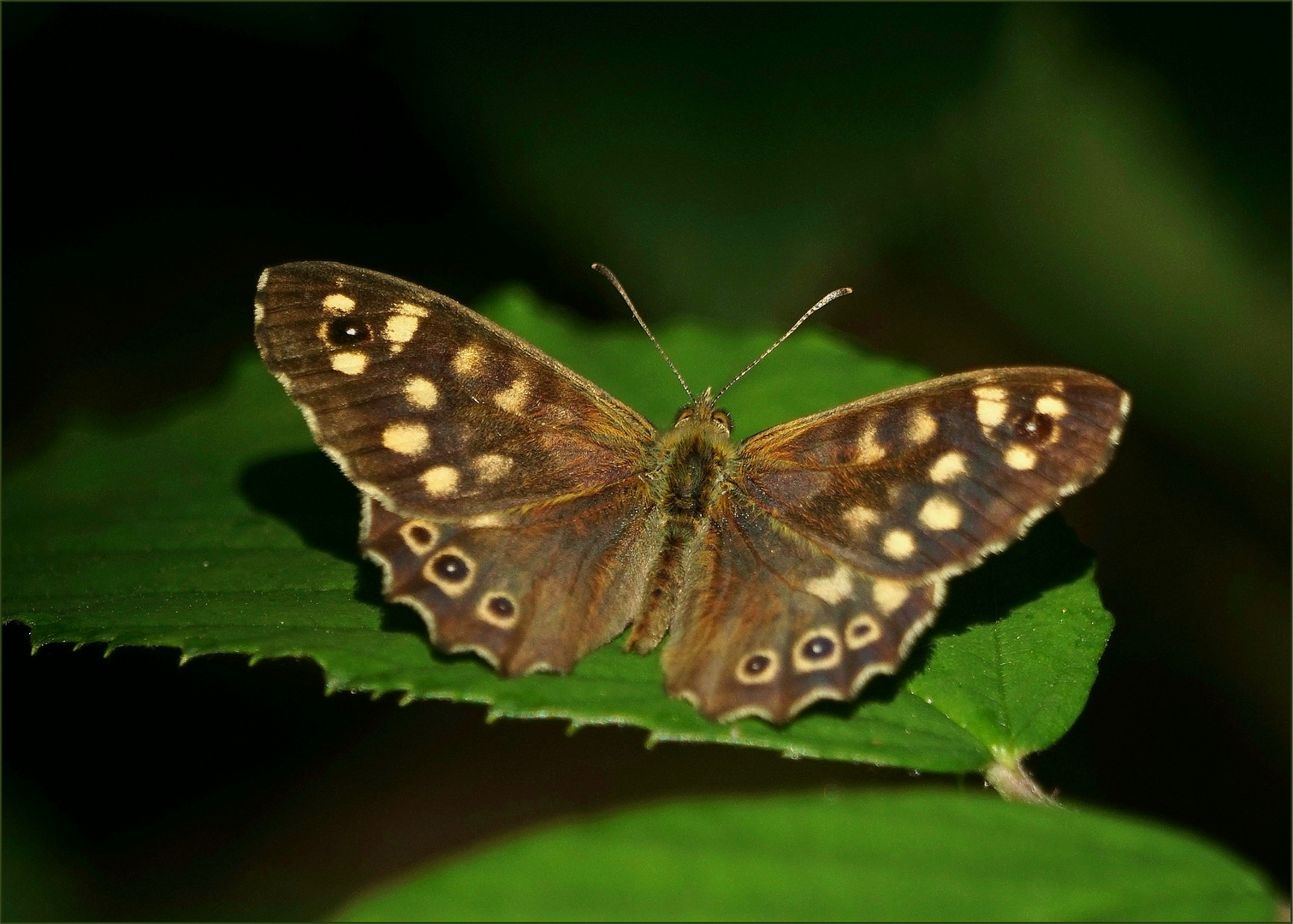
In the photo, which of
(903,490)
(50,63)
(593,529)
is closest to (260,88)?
(50,63)

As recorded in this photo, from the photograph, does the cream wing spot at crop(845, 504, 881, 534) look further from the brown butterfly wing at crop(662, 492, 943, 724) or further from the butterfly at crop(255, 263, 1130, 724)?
the brown butterfly wing at crop(662, 492, 943, 724)

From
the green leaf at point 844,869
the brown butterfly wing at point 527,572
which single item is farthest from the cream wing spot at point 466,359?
the green leaf at point 844,869

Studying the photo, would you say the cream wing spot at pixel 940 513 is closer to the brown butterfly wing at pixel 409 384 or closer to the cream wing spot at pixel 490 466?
the brown butterfly wing at pixel 409 384

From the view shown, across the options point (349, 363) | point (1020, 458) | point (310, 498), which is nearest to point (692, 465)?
point (1020, 458)

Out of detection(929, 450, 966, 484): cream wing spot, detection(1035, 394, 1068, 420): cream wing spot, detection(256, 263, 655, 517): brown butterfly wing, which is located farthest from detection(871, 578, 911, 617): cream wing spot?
detection(256, 263, 655, 517): brown butterfly wing

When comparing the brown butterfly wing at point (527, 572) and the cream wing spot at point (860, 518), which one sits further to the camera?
the cream wing spot at point (860, 518)

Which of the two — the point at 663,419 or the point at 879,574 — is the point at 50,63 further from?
the point at 879,574
